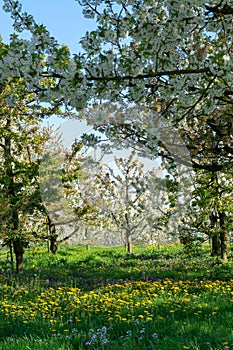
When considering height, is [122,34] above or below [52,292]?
above

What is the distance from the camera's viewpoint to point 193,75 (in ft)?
15.3

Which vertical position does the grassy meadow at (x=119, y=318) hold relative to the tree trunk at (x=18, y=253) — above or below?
below

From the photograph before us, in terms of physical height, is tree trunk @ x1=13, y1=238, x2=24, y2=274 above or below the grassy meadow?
above

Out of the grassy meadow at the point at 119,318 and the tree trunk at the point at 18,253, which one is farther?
the tree trunk at the point at 18,253

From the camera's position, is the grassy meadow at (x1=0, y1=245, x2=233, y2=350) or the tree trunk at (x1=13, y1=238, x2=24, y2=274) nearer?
the grassy meadow at (x1=0, y1=245, x2=233, y2=350)

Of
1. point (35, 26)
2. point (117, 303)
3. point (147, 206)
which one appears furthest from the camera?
point (147, 206)

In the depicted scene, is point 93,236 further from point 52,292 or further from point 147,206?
point 52,292

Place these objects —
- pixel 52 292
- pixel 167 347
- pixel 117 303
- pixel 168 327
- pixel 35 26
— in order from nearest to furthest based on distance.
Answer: pixel 167 347 → pixel 35 26 → pixel 168 327 → pixel 117 303 → pixel 52 292

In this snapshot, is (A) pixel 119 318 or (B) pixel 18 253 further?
(B) pixel 18 253

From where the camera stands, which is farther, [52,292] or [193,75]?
[52,292]

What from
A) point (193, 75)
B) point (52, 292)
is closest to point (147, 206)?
point (52, 292)

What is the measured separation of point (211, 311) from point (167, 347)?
2310mm

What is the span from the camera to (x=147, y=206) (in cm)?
1747

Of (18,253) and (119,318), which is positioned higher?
(18,253)
